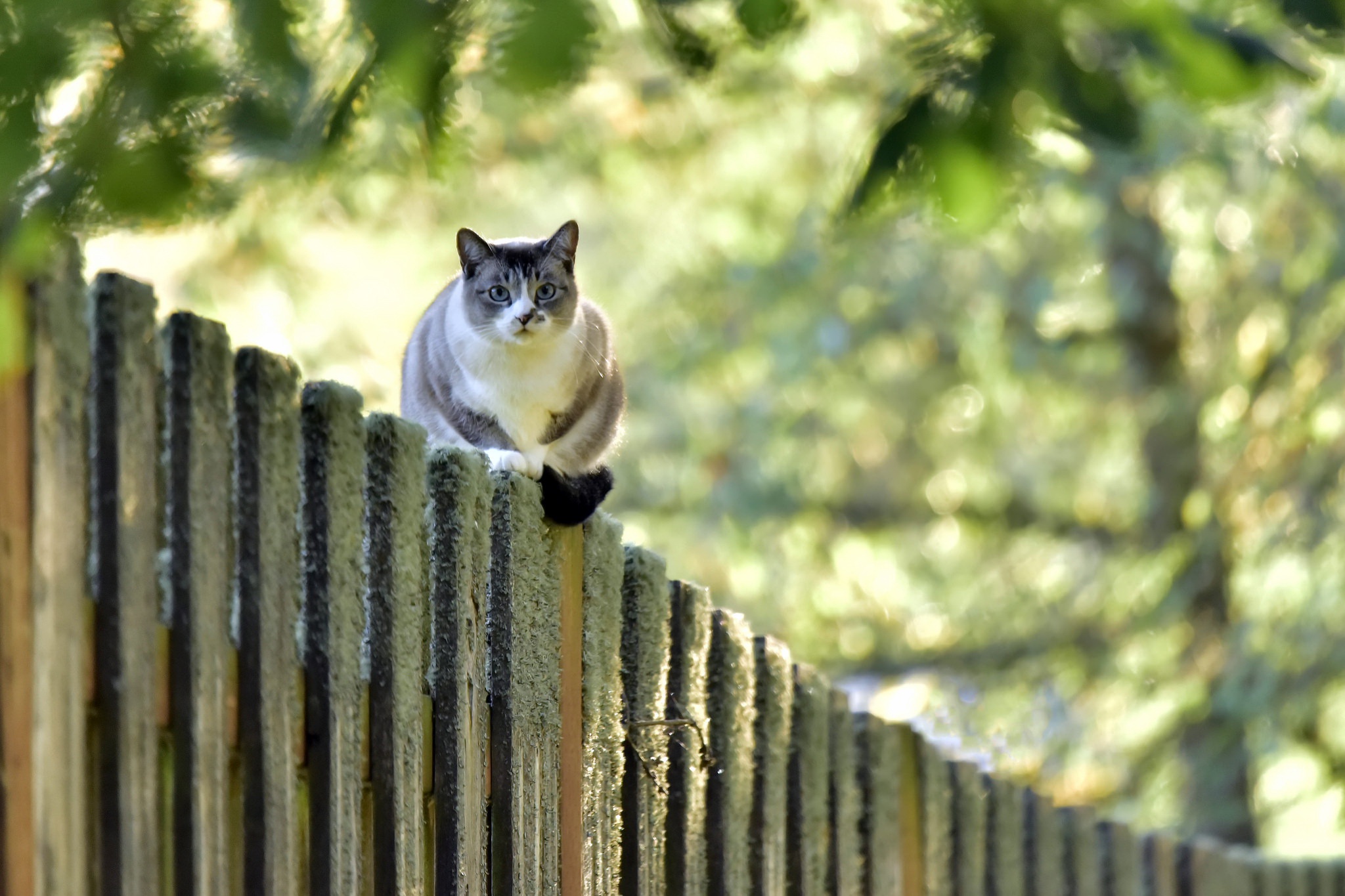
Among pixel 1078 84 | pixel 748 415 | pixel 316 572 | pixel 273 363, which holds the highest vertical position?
pixel 1078 84

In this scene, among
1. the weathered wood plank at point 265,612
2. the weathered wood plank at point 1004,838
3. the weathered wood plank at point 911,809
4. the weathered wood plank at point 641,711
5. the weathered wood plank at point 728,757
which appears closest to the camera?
the weathered wood plank at point 265,612

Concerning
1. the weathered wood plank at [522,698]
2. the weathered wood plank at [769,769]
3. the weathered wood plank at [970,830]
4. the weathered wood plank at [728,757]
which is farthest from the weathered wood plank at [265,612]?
the weathered wood plank at [970,830]

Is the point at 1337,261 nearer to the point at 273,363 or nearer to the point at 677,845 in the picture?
the point at 677,845

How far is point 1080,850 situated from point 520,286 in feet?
7.16

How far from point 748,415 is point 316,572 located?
554cm

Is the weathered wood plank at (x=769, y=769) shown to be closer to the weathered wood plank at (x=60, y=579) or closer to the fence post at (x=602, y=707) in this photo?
the fence post at (x=602, y=707)

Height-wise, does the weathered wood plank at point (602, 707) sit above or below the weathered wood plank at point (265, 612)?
below

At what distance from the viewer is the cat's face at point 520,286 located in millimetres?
2840

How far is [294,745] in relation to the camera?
1.55 metres

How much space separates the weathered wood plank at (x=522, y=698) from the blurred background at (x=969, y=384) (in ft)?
10.6

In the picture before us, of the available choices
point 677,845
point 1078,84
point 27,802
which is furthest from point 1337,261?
point 27,802

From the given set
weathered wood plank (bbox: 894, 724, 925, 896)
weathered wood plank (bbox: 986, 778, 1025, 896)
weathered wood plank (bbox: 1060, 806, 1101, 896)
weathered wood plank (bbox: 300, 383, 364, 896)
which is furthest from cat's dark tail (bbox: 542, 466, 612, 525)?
weathered wood plank (bbox: 1060, 806, 1101, 896)

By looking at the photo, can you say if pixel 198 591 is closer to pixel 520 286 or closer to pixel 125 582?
pixel 125 582

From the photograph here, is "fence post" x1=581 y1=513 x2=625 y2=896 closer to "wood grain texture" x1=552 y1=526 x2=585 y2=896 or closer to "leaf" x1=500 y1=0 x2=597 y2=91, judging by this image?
"wood grain texture" x1=552 y1=526 x2=585 y2=896
